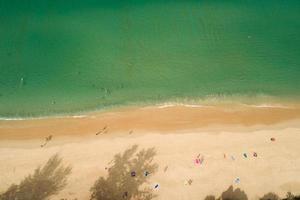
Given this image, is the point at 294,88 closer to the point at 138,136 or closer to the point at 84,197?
the point at 138,136

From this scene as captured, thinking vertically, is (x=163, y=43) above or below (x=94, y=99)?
above

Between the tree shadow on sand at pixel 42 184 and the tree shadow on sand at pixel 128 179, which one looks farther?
the tree shadow on sand at pixel 128 179

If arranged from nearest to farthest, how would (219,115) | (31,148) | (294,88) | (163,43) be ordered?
(31,148) < (219,115) < (294,88) < (163,43)

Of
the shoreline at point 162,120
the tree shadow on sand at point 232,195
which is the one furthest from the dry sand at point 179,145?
the tree shadow on sand at point 232,195

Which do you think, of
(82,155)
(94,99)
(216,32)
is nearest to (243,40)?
(216,32)

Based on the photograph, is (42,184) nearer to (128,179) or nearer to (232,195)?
(128,179)

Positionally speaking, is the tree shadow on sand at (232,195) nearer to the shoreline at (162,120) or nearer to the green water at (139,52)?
the shoreline at (162,120)
